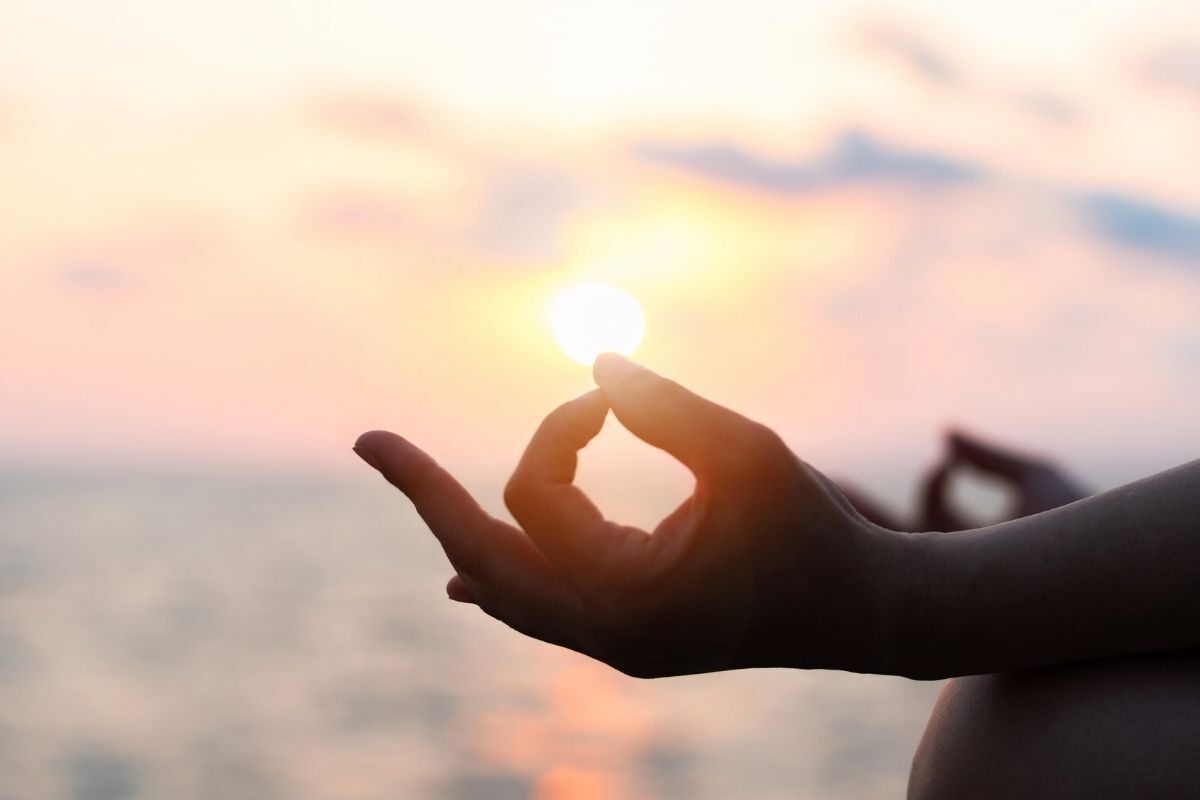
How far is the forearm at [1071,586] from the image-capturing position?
3.84ft

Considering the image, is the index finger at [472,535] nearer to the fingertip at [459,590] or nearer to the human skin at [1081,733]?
the fingertip at [459,590]

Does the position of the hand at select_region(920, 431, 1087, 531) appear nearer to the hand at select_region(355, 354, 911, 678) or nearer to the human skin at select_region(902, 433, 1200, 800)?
the human skin at select_region(902, 433, 1200, 800)

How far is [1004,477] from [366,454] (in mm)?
2131

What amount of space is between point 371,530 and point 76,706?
810 inches

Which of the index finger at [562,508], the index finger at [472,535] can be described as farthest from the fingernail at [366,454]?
the index finger at [562,508]

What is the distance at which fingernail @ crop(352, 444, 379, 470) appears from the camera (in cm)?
122

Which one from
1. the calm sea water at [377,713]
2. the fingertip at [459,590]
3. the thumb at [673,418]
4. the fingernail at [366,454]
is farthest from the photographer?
the calm sea water at [377,713]

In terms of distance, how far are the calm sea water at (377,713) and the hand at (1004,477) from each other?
3456 millimetres

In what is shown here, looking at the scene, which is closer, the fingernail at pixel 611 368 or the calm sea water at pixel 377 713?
the fingernail at pixel 611 368

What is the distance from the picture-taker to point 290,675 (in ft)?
28.5

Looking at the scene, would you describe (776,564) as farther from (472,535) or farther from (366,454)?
(366,454)

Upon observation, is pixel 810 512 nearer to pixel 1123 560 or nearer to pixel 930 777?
pixel 1123 560

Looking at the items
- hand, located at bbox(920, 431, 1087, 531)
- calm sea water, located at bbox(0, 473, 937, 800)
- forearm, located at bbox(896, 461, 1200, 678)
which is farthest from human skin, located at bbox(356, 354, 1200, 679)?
calm sea water, located at bbox(0, 473, 937, 800)

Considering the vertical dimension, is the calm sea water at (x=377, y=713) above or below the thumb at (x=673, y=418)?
above
